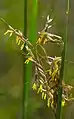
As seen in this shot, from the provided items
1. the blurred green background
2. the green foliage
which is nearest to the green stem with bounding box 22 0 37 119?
the blurred green background

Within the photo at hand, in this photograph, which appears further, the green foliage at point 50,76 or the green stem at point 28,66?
the green stem at point 28,66

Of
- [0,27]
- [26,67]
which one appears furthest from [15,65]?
[0,27]

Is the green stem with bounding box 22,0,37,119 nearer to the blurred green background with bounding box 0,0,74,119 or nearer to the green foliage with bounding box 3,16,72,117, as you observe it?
the blurred green background with bounding box 0,0,74,119

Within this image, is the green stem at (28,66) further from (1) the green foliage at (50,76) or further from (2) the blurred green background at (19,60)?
(1) the green foliage at (50,76)

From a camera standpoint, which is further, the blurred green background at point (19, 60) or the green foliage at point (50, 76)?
the blurred green background at point (19, 60)

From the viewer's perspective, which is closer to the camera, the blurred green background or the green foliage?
the green foliage

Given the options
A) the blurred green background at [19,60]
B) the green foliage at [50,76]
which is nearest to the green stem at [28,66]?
the blurred green background at [19,60]

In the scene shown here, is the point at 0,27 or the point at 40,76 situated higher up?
the point at 0,27

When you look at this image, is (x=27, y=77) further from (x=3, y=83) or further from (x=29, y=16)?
(x=29, y=16)
